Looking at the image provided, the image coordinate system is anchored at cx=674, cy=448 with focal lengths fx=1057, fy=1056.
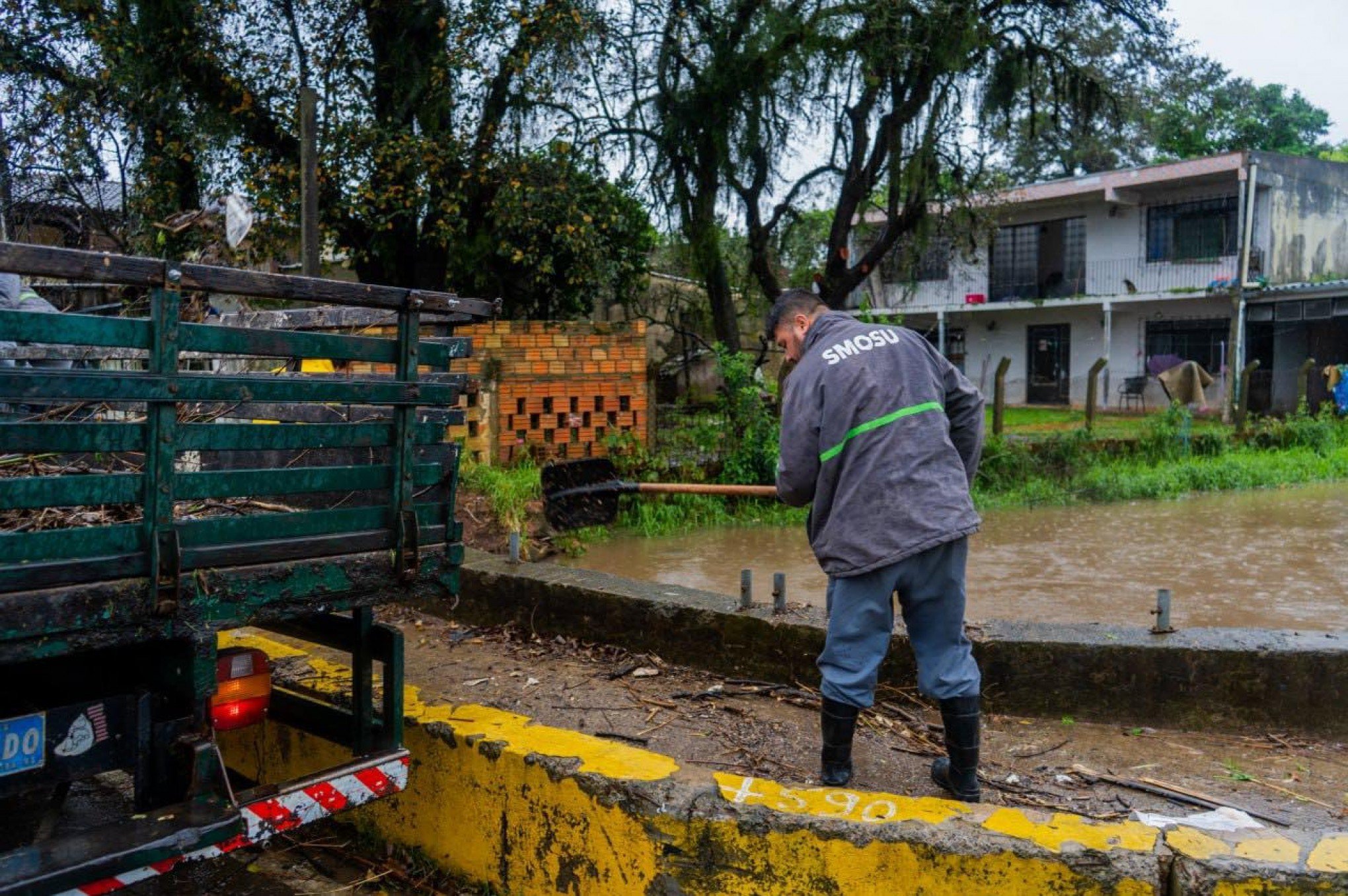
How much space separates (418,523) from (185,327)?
0.83 metres

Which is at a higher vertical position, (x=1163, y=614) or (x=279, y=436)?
(x=279, y=436)

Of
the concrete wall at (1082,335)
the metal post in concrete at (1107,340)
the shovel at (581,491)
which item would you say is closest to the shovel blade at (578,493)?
the shovel at (581,491)

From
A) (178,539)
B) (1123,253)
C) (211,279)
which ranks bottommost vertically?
(178,539)

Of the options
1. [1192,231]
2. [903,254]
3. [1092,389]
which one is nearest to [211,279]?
[1092,389]

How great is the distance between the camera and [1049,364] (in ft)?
88.0

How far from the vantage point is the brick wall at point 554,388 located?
973 centimetres

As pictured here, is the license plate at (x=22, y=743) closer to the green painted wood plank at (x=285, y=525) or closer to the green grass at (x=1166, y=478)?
the green painted wood plank at (x=285, y=525)

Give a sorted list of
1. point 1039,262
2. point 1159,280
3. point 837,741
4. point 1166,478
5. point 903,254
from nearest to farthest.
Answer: point 837,741 < point 1166,478 < point 903,254 < point 1159,280 < point 1039,262

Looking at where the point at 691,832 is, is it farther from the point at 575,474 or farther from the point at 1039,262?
the point at 1039,262

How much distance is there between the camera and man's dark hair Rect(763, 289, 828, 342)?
11.3ft

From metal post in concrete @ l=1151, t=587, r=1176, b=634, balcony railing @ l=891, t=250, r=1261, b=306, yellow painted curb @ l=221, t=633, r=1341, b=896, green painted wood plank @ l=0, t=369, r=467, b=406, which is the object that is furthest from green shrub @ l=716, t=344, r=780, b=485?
balcony railing @ l=891, t=250, r=1261, b=306

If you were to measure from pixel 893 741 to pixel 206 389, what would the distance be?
7.94ft

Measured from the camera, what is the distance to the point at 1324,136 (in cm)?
3341

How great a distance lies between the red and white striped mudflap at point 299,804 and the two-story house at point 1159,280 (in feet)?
58.7
